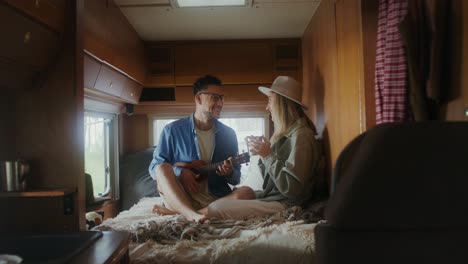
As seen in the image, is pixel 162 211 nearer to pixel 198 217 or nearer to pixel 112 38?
pixel 198 217

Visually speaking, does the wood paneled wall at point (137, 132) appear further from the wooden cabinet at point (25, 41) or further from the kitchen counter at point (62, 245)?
the kitchen counter at point (62, 245)

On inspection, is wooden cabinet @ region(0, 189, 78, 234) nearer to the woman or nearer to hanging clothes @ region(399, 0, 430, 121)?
the woman

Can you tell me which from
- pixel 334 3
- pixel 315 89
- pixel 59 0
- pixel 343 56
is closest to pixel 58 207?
pixel 59 0

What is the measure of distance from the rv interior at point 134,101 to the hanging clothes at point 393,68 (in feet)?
0.18

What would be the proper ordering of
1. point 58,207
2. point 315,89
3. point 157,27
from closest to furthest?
1. point 58,207
2. point 315,89
3. point 157,27

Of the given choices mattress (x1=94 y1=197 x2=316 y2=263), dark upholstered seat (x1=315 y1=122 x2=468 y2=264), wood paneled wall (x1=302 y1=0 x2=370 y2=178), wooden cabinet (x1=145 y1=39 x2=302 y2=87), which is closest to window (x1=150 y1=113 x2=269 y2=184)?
wooden cabinet (x1=145 y1=39 x2=302 y2=87)

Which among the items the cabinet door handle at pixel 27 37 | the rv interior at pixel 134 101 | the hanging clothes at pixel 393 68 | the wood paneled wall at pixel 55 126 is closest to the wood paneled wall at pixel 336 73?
the rv interior at pixel 134 101

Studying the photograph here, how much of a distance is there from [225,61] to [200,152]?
4.00 ft

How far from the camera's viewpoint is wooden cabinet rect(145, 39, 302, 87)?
11.6 feet

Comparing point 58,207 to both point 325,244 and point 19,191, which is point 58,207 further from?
point 325,244

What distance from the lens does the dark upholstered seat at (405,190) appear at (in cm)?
72

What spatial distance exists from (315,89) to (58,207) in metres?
2.06

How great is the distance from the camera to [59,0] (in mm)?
1499

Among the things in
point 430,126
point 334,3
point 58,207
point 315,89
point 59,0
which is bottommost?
point 58,207
